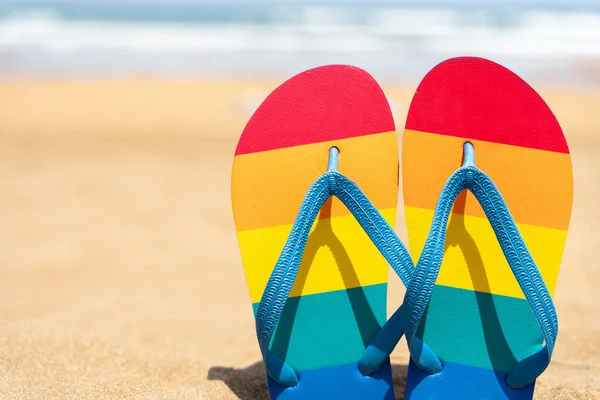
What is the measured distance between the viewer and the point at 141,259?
4062mm

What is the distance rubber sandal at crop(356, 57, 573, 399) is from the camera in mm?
1862

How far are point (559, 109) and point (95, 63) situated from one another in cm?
777

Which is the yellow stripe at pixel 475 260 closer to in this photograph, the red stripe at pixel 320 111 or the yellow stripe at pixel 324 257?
the yellow stripe at pixel 324 257

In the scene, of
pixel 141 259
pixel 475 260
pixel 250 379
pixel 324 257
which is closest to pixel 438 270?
pixel 475 260

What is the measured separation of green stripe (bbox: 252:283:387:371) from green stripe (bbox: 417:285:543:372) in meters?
0.15

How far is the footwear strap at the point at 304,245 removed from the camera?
1.77m

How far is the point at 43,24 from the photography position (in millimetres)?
17031

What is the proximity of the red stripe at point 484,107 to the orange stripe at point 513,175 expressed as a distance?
2 cm

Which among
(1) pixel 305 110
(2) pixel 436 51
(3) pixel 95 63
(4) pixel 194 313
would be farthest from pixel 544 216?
(2) pixel 436 51

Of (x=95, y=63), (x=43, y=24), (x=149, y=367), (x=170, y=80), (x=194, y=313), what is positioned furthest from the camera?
(x=43, y=24)

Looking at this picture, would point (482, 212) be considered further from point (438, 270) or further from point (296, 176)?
point (296, 176)

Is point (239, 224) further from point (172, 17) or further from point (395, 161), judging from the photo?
point (172, 17)

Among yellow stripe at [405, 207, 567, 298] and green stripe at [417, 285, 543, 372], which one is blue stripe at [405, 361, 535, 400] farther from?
yellow stripe at [405, 207, 567, 298]

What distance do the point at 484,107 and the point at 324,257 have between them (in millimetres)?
590
